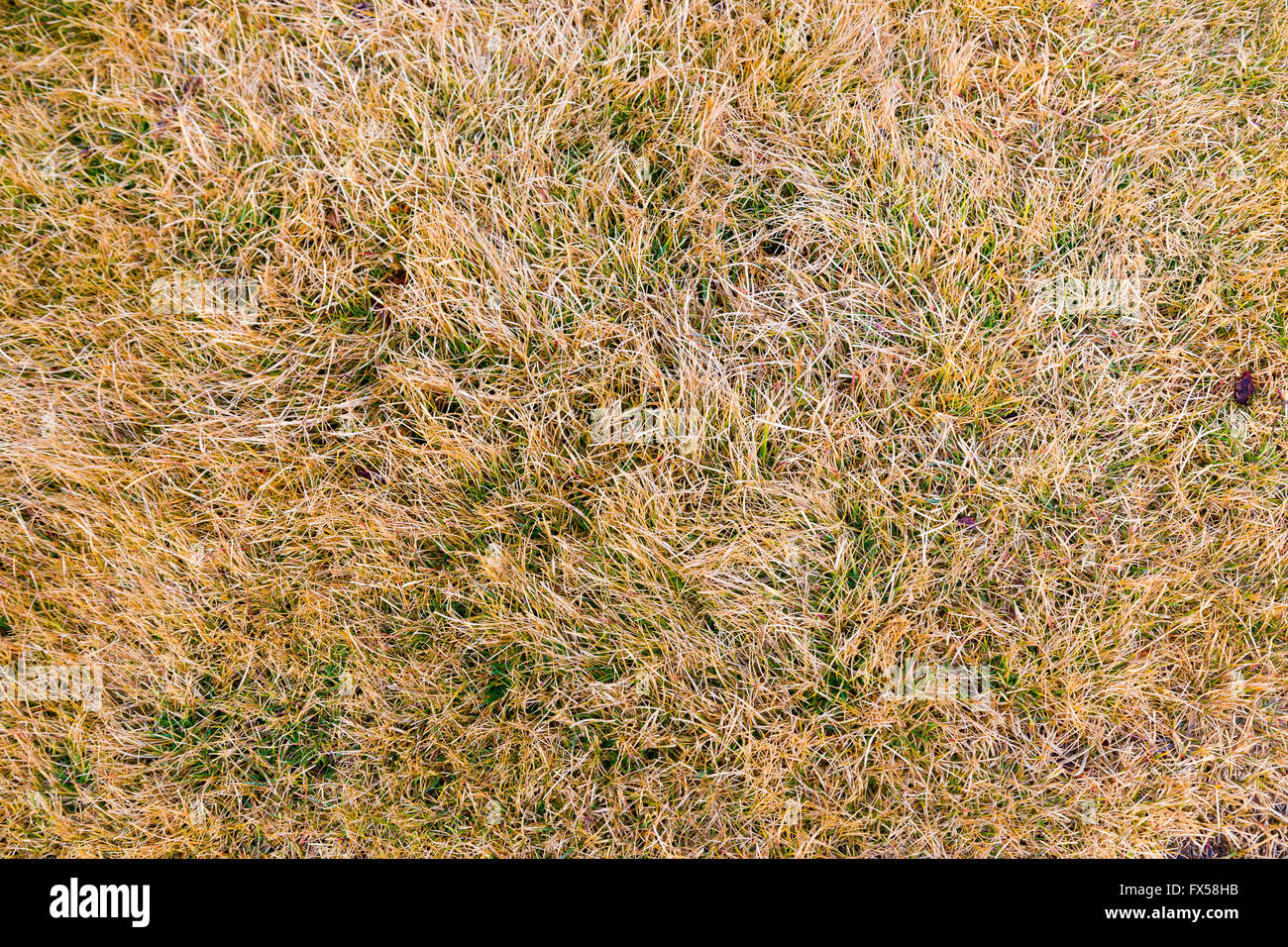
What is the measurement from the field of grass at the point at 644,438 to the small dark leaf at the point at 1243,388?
0.03 m

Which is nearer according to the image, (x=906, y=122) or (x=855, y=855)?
(x=855, y=855)

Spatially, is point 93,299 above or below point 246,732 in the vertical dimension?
above

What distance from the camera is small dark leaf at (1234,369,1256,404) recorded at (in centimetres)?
193

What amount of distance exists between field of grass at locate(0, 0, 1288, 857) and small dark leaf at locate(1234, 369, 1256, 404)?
26 millimetres

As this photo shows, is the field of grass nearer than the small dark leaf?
Yes

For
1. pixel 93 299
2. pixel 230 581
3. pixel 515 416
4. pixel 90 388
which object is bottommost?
pixel 230 581

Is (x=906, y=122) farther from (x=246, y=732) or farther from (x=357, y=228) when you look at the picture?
(x=246, y=732)

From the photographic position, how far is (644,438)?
1.85 m

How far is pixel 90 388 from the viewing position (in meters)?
1.88

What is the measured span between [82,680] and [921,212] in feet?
9.43

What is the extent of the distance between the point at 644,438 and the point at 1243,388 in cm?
186

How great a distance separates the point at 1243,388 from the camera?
76.0 inches

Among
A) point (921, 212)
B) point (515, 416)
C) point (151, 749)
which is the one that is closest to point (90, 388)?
point (151, 749)

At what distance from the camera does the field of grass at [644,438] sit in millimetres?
1811
